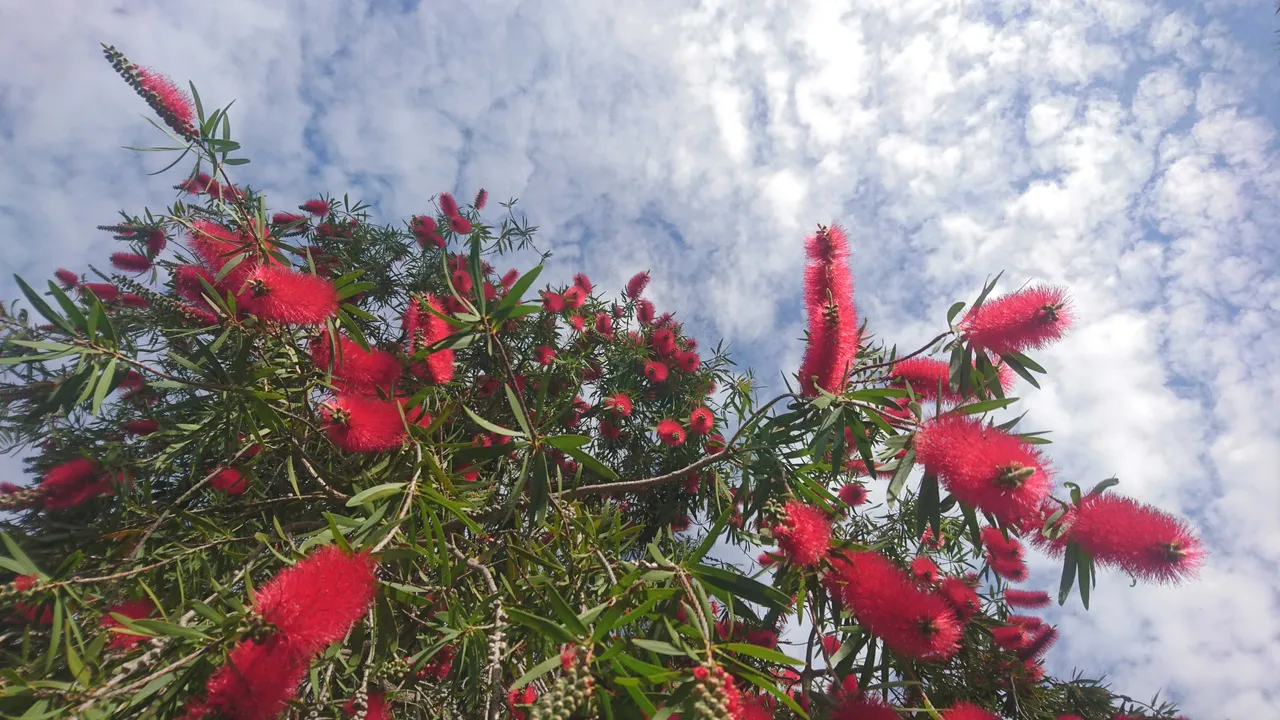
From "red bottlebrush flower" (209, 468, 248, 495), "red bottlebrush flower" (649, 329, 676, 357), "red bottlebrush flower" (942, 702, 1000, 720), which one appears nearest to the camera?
"red bottlebrush flower" (942, 702, 1000, 720)

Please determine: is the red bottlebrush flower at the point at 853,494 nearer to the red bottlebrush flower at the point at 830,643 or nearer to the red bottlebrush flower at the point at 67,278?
the red bottlebrush flower at the point at 830,643

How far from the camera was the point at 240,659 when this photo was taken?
1.13 m

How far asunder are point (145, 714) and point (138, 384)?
216 cm

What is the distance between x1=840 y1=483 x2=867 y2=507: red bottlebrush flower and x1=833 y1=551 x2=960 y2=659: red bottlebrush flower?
1.37 metres

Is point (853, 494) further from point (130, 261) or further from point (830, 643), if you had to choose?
point (130, 261)

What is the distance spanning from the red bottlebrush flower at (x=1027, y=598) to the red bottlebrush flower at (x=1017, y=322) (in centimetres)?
177

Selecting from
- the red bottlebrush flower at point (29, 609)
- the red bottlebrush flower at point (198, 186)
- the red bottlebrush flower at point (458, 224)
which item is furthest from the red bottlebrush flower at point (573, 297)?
the red bottlebrush flower at point (29, 609)

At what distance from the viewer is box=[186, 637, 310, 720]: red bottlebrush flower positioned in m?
1.11

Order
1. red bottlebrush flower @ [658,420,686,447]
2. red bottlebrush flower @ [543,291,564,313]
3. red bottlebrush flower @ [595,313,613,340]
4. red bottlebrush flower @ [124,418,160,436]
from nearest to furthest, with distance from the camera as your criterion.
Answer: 1. red bottlebrush flower @ [124,418,160,436]
2. red bottlebrush flower @ [658,420,686,447]
3. red bottlebrush flower @ [543,291,564,313]
4. red bottlebrush flower @ [595,313,613,340]

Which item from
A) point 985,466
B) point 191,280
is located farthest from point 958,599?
point 191,280

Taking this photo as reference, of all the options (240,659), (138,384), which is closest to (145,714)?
(240,659)

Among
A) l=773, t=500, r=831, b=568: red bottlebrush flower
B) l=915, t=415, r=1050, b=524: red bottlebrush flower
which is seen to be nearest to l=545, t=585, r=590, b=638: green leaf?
l=773, t=500, r=831, b=568: red bottlebrush flower

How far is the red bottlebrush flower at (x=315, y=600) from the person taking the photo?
112 cm

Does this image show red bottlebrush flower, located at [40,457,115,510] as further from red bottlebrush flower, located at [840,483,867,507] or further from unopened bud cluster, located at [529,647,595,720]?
red bottlebrush flower, located at [840,483,867,507]
